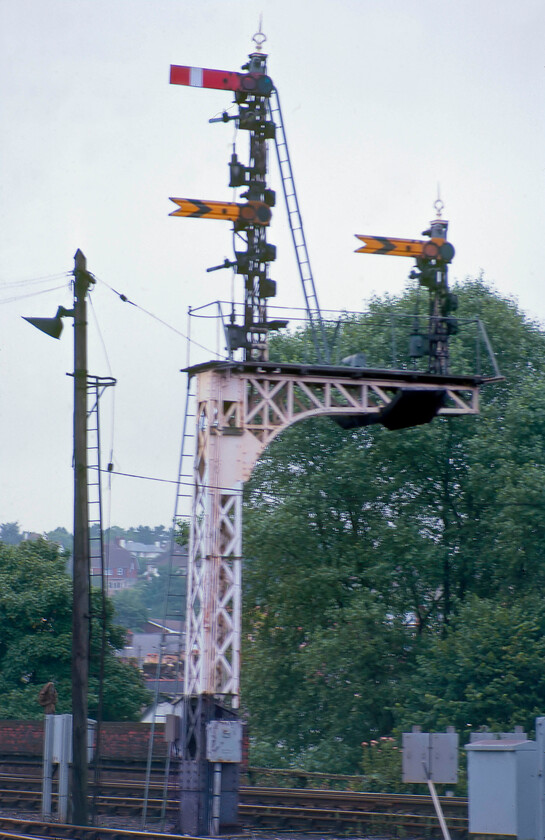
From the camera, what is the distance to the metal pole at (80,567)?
17438 mm

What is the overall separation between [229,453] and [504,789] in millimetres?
7014

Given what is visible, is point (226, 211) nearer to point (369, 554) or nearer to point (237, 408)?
point (237, 408)

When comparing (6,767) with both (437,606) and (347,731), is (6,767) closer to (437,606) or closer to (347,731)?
(347,731)

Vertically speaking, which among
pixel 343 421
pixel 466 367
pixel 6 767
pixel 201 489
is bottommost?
pixel 6 767

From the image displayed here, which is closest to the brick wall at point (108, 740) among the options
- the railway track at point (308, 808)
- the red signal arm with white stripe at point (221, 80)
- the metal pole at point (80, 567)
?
the railway track at point (308, 808)

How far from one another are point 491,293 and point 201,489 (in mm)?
17719

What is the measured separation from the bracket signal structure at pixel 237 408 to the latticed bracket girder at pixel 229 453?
0.02m

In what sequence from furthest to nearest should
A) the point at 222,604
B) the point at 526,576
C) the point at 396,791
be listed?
the point at 526,576 → the point at 396,791 → the point at 222,604

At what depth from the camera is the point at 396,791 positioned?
22953 mm

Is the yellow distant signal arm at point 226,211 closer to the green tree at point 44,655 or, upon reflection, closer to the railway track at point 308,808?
the railway track at point 308,808

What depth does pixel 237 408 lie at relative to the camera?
1877 cm

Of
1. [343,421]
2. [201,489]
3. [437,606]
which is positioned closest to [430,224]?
[343,421]

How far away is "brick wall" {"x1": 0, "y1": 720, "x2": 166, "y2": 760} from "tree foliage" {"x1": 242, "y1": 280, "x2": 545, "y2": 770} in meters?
4.11

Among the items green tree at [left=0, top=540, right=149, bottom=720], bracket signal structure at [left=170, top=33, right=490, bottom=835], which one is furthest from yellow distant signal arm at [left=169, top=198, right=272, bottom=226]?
green tree at [left=0, top=540, right=149, bottom=720]
